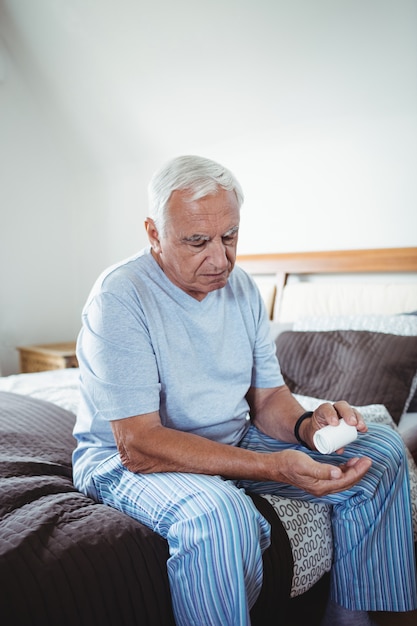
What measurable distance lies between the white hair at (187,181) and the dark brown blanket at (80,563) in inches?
24.9

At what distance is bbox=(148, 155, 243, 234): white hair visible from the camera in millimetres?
1188

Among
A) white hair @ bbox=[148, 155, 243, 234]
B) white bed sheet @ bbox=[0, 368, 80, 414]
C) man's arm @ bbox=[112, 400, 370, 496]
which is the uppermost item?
white hair @ bbox=[148, 155, 243, 234]

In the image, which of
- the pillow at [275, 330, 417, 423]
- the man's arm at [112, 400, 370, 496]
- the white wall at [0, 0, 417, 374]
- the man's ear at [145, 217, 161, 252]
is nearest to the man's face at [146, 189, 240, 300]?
the man's ear at [145, 217, 161, 252]

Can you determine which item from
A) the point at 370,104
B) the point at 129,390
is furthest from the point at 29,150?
the point at 129,390

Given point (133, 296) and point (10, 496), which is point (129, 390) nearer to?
point (133, 296)

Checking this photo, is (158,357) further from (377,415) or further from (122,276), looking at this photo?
(377,415)

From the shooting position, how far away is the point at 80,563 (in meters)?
0.91

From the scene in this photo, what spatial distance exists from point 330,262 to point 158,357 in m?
1.55

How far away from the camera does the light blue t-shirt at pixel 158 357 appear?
1119 millimetres

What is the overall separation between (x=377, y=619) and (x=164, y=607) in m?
0.69

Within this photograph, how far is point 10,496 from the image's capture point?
1.09 meters

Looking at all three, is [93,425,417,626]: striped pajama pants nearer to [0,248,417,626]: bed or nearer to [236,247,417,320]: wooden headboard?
[0,248,417,626]: bed

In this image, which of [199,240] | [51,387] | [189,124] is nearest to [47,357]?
[51,387]

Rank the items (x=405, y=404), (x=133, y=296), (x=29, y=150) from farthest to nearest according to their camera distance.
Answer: (x=29, y=150), (x=405, y=404), (x=133, y=296)
